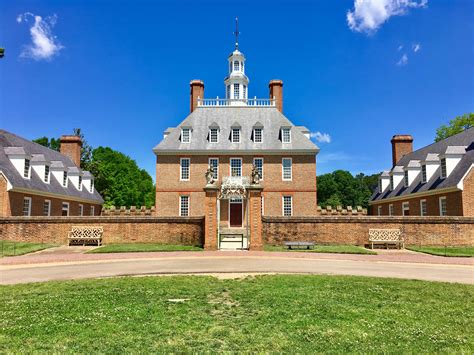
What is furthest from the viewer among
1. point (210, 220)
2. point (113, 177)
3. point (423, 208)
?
point (113, 177)

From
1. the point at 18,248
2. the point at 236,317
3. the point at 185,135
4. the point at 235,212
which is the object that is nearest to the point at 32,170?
the point at 18,248

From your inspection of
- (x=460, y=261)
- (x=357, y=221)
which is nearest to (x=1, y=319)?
(x=460, y=261)

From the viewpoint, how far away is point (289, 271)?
11.3 metres

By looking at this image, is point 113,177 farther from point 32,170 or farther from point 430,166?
point 430,166

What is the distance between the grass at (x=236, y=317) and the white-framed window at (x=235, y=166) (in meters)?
23.4

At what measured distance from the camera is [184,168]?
3225 cm

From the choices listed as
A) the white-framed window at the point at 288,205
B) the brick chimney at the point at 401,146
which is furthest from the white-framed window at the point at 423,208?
the brick chimney at the point at 401,146

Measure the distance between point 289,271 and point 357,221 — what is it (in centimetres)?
1073

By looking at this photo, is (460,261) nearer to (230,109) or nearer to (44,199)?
(230,109)

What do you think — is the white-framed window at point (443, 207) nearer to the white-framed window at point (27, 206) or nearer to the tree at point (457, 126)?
the tree at point (457, 126)

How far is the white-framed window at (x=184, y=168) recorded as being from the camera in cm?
3209

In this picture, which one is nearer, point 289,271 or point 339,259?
point 289,271

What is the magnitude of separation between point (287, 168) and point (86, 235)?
18.6 metres

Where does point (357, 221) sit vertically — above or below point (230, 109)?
below
